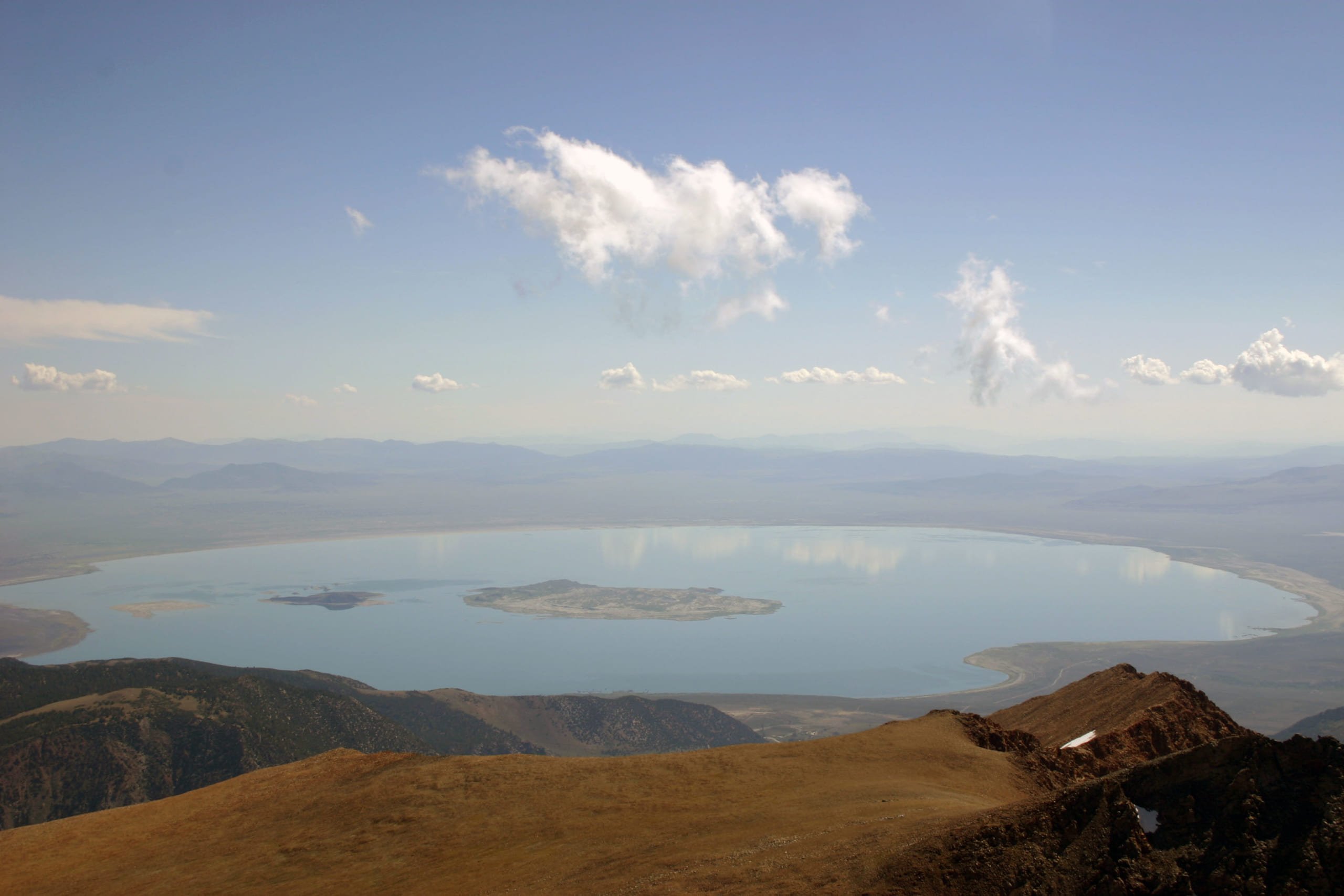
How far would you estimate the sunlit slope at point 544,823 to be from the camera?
54.7 ft

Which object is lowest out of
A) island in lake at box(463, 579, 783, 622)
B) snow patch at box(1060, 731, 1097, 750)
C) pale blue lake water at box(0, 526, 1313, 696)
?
pale blue lake water at box(0, 526, 1313, 696)

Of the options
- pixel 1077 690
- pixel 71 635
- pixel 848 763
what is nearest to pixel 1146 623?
pixel 1077 690

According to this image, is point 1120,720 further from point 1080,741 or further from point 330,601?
point 330,601

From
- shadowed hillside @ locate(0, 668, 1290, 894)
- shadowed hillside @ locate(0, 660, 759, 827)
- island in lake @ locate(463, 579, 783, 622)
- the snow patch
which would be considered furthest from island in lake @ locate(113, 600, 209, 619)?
the snow patch

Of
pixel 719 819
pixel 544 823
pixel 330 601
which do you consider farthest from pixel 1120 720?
pixel 330 601

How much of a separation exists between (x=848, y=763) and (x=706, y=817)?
6.86 metres

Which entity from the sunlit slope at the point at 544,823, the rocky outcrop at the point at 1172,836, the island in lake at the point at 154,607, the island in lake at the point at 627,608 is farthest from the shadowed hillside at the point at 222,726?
the island in lake at the point at 154,607

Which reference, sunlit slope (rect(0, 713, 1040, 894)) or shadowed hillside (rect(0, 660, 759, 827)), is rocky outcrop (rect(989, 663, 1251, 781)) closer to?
sunlit slope (rect(0, 713, 1040, 894))

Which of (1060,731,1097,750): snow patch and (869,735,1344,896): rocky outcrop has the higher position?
(869,735,1344,896): rocky outcrop

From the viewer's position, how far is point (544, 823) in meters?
21.5

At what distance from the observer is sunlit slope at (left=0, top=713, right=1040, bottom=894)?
16.7 m

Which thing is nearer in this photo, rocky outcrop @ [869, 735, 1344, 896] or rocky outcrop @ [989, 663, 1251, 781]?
rocky outcrop @ [869, 735, 1344, 896]

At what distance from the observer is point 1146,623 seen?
179 metres

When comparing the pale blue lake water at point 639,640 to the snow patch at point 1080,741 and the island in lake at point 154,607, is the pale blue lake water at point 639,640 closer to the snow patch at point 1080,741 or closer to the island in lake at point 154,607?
the island in lake at point 154,607
